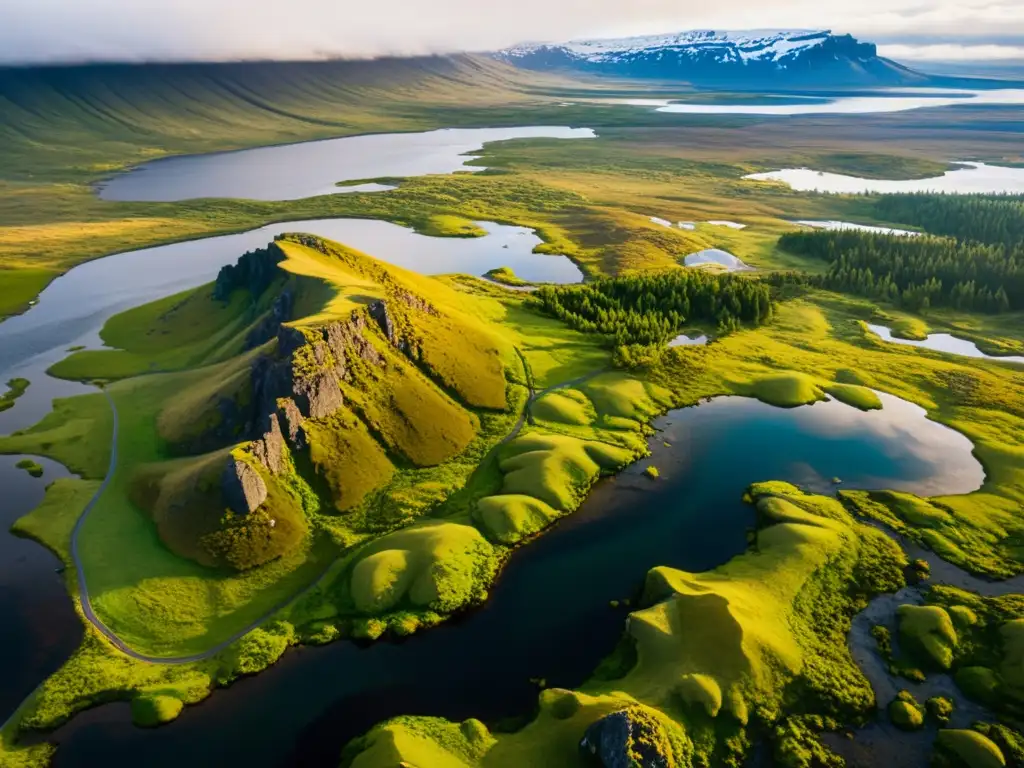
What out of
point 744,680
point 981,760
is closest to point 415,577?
point 744,680

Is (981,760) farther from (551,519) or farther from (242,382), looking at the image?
(242,382)

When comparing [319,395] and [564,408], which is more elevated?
[319,395]

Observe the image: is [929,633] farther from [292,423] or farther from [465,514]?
[292,423]

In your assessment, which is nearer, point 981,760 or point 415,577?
point 981,760

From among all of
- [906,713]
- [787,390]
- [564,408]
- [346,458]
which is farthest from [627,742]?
[787,390]

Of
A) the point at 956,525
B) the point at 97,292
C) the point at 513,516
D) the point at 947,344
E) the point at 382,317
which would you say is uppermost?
the point at 382,317

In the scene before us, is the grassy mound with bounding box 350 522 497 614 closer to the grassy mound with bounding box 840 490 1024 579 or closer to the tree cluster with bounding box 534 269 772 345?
the grassy mound with bounding box 840 490 1024 579

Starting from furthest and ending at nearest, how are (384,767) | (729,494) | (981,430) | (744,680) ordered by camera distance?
(981,430) < (729,494) < (744,680) < (384,767)

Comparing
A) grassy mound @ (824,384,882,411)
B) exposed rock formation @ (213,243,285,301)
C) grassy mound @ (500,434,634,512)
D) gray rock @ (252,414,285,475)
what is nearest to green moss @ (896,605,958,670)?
grassy mound @ (500,434,634,512)
